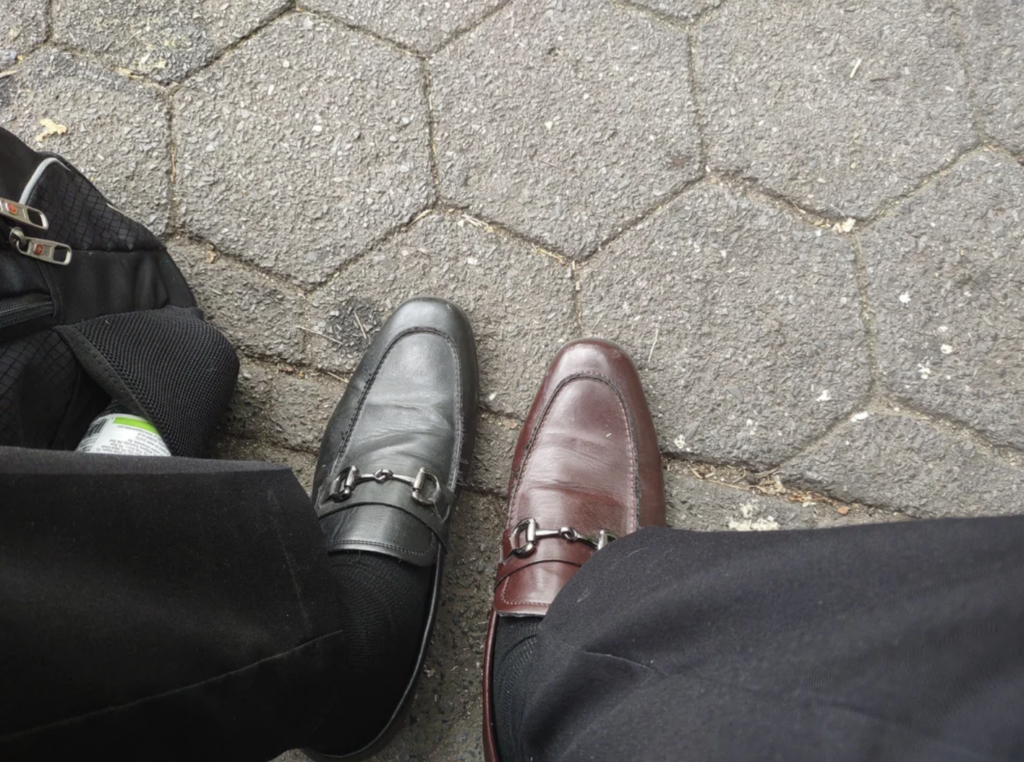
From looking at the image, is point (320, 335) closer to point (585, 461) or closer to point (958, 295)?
point (585, 461)

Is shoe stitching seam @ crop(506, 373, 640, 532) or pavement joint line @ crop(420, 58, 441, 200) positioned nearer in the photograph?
shoe stitching seam @ crop(506, 373, 640, 532)

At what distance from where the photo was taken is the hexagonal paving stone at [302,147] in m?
1.47

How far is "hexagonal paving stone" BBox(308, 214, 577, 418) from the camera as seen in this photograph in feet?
4.71

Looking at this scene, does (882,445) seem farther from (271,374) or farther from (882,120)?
(271,374)

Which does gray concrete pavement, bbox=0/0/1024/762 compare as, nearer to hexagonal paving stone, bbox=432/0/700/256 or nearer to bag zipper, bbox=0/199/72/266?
hexagonal paving stone, bbox=432/0/700/256

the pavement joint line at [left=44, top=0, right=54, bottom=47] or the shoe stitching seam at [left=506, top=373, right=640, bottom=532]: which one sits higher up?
the pavement joint line at [left=44, top=0, right=54, bottom=47]

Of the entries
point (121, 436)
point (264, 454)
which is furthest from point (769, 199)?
point (121, 436)

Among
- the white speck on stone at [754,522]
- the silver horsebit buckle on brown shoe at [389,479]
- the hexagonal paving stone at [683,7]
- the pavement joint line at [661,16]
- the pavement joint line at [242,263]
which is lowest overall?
the silver horsebit buckle on brown shoe at [389,479]

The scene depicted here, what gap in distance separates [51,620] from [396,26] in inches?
50.4

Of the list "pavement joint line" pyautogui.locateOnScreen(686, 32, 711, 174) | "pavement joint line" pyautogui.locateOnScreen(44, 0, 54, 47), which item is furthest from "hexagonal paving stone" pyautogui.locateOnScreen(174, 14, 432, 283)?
"pavement joint line" pyautogui.locateOnScreen(686, 32, 711, 174)

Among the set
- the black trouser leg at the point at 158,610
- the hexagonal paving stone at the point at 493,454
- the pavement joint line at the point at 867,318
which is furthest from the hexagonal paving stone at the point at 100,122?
the pavement joint line at the point at 867,318

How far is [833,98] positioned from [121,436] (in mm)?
1408

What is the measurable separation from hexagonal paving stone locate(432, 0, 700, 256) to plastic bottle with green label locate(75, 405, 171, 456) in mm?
699

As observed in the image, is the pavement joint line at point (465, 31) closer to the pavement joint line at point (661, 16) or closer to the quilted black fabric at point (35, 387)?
the pavement joint line at point (661, 16)
